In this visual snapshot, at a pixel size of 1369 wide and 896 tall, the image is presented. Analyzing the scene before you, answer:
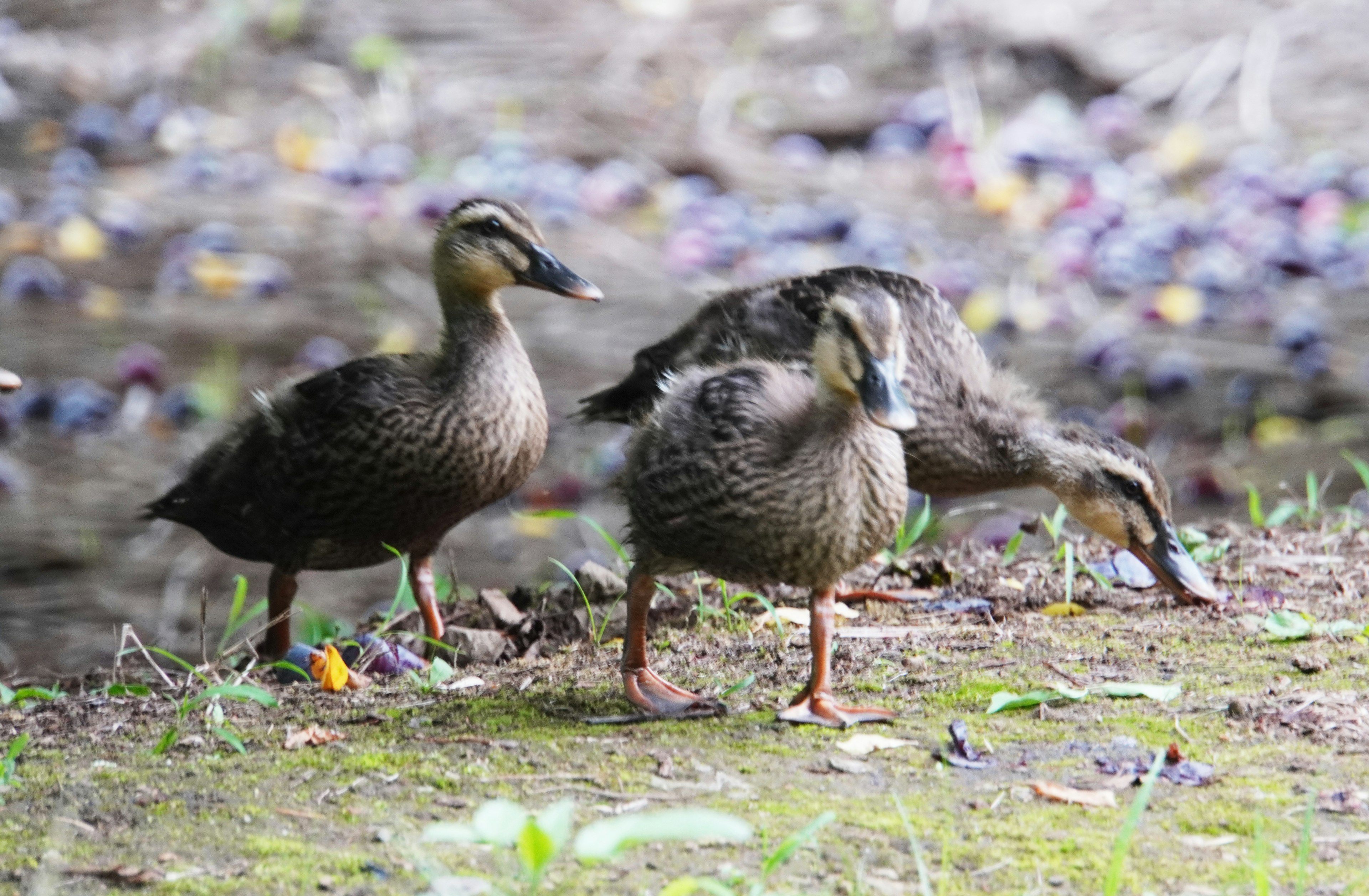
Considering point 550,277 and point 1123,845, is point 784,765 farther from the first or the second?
point 550,277

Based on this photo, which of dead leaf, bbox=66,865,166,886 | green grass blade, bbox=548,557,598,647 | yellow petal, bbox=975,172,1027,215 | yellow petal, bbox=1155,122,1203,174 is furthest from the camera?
yellow petal, bbox=1155,122,1203,174

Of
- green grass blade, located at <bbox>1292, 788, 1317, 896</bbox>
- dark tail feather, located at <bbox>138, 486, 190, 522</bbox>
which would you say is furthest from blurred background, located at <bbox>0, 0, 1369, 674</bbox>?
green grass blade, located at <bbox>1292, 788, 1317, 896</bbox>

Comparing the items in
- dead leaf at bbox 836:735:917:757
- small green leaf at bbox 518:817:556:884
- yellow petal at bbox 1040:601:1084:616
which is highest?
small green leaf at bbox 518:817:556:884

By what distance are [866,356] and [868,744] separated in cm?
78

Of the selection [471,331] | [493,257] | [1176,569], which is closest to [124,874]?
[471,331]

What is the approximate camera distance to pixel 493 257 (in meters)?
4.53

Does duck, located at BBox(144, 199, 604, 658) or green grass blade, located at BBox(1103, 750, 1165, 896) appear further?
duck, located at BBox(144, 199, 604, 658)

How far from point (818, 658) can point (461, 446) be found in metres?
1.52

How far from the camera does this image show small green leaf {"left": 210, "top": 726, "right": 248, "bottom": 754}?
295 centimetres

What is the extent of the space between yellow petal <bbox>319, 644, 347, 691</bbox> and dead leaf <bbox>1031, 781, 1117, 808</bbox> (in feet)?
5.41

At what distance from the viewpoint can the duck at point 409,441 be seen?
4.27 metres

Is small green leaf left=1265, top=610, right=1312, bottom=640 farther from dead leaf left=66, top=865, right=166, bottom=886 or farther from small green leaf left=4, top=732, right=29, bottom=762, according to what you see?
small green leaf left=4, top=732, right=29, bottom=762

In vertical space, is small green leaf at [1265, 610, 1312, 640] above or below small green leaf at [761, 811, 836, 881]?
above

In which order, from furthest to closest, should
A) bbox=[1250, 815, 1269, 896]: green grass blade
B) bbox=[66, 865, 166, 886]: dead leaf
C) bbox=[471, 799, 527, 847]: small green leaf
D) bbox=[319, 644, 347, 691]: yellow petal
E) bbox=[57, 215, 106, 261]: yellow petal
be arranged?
bbox=[57, 215, 106, 261]: yellow petal < bbox=[319, 644, 347, 691]: yellow petal < bbox=[66, 865, 166, 886]: dead leaf < bbox=[1250, 815, 1269, 896]: green grass blade < bbox=[471, 799, 527, 847]: small green leaf
